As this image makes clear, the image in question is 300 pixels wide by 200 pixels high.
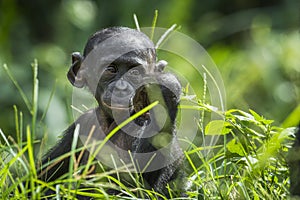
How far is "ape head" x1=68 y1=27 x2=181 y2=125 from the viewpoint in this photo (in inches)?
117

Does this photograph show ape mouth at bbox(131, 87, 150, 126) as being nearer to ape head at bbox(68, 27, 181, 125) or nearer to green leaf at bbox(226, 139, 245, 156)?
ape head at bbox(68, 27, 181, 125)

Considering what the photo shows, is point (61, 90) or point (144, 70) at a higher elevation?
point (144, 70)

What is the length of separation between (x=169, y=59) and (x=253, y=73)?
2.48ft

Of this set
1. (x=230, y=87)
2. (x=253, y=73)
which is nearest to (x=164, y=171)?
(x=230, y=87)

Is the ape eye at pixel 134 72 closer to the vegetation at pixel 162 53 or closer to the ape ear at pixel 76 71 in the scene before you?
the ape ear at pixel 76 71

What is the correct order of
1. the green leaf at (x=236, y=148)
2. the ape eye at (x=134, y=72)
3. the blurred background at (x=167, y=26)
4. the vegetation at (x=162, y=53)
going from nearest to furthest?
the green leaf at (x=236, y=148)
the ape eye at (x=134, y=72)
the vegetation at (x=162, y=53)
the blurred background at (x=167, y=26)

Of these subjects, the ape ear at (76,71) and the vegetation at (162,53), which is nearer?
the ape ear at (76,71)

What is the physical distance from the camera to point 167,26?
698 centimetres

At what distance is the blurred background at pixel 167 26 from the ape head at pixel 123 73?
218 centimetres

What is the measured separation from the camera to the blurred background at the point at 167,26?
600 centimetres

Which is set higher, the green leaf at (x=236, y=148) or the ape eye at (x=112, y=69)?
the ape eye at (x=112, y=69)

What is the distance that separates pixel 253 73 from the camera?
20.0 feet

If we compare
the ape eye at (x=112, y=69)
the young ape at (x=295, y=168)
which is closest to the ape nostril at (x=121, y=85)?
the ape eye at (x=112, y=69)

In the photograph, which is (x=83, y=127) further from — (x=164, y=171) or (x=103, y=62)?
(x=164, y=171)
